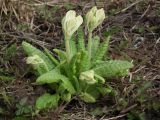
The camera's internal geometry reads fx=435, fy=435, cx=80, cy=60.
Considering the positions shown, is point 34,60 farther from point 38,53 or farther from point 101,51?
point 101,51

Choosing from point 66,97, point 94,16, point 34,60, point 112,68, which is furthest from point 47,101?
point 94,16

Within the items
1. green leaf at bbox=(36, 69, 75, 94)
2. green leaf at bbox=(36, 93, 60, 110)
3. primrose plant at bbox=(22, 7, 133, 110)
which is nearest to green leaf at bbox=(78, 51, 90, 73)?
primrose plant at bbox=(22, 7, 133, 110)

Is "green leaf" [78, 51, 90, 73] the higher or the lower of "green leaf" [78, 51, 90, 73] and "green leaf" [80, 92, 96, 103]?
the higher

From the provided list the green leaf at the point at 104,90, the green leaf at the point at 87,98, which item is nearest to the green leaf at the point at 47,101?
the green leaf at the point at 87,98

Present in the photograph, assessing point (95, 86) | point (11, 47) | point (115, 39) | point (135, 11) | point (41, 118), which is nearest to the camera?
point (41, 118)

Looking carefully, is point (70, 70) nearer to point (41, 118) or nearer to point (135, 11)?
point (41, 118)

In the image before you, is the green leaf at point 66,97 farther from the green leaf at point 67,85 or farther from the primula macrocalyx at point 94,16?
the primula macrocalyx at point 94,16

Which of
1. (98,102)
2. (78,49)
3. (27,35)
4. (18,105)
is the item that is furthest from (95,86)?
(27,35)

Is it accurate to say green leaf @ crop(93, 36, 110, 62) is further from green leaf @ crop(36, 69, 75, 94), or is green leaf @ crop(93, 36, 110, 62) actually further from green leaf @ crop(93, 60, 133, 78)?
green leaf @ crop(36, 69, 75, 94)
